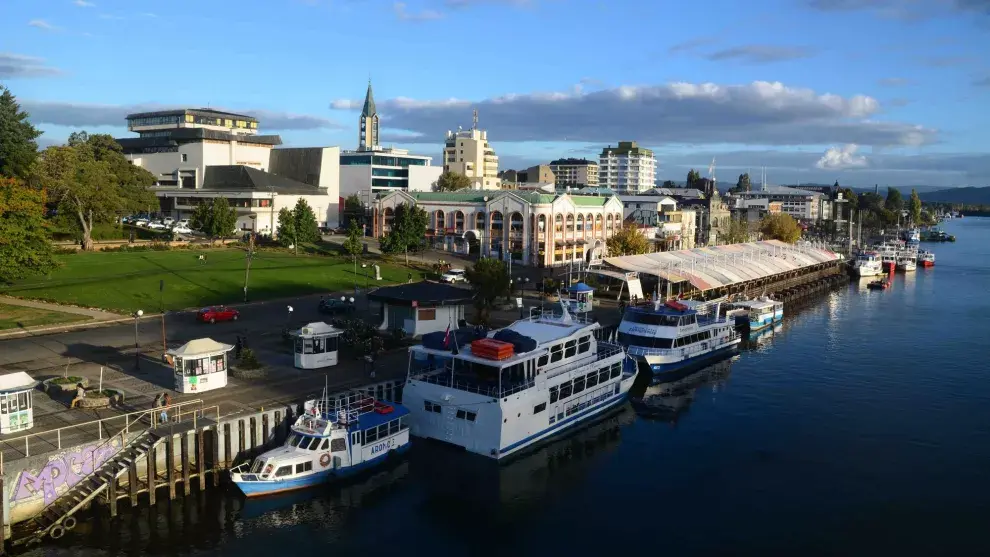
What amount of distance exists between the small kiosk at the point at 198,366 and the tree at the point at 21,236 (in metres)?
25.3

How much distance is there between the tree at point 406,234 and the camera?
9769 cm

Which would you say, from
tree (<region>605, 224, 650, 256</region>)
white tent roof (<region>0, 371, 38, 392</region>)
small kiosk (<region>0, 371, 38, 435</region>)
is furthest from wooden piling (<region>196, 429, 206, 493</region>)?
tree (<region>605, 224, 650, 256</region>)

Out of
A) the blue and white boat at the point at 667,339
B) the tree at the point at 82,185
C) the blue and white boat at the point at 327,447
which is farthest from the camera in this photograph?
the tree at the point at 82,185

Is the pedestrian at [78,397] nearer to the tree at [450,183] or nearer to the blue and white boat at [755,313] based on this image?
the blue and white boat at [755,313]

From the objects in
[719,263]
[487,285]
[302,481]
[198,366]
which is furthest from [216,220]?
[302,481]

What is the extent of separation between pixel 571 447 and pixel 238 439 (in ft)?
57.1

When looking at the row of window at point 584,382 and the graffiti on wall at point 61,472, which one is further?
the row of window at point 584,382

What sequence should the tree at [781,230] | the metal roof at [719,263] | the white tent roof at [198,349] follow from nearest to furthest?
the white tent roof at [198,349]
the metal roof at [719,263]
the tree at [781,230]

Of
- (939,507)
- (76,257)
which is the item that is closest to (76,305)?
(76,257)

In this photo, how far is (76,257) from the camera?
3337 inches

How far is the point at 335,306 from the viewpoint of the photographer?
208ft

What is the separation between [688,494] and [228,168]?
117m

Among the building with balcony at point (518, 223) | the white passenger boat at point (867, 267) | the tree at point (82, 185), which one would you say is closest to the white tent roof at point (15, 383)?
the tree at point (82, 185)

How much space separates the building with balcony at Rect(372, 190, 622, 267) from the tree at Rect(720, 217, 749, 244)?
38.4 metres
